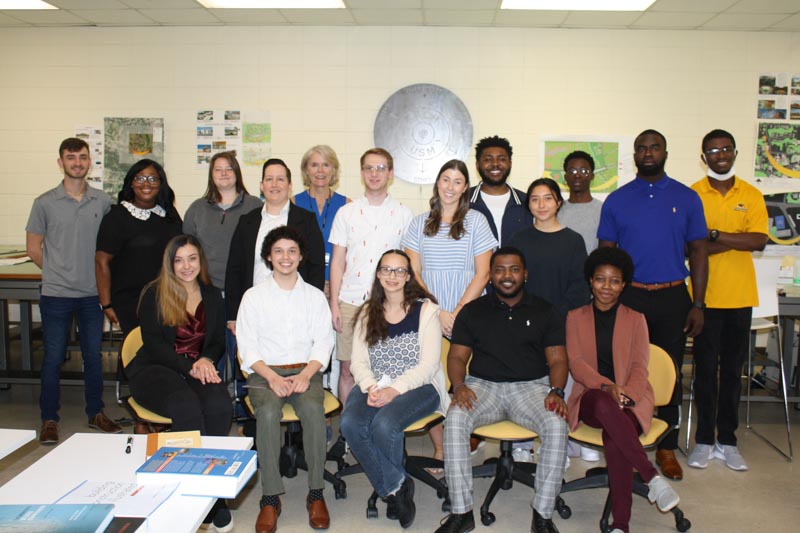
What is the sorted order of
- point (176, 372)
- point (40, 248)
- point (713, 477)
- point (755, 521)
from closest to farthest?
1. point (755, 521)
2. point (176, 372)
3. point (713, 477)
4. point (40, 248)

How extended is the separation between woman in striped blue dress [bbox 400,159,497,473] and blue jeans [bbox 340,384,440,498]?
21.7 inches

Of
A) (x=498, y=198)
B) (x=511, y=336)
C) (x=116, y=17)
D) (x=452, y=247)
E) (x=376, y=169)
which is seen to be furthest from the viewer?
(x=116, y=17)

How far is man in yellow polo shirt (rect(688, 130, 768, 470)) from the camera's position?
11.0ft

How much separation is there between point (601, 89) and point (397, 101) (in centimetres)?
185

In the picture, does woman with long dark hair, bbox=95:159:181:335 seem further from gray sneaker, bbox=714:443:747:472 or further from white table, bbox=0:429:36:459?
gray sneaker, bbox=714:443:747:472

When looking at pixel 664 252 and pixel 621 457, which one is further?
pixel 664 252

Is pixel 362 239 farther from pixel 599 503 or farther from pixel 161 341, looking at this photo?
pixel 599 503

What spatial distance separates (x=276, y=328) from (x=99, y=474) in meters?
1.18

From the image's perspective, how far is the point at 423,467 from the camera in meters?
3.10

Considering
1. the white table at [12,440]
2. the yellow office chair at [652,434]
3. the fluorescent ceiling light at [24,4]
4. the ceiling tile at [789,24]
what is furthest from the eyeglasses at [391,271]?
the ceiling tile at [789,24]

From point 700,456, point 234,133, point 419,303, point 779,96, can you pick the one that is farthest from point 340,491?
point 779,96

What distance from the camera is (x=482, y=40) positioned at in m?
5.41

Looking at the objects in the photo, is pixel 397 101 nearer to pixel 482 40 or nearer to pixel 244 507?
pixel 482 40

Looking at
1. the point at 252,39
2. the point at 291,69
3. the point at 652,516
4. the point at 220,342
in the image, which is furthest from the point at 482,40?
the point at 652,516
